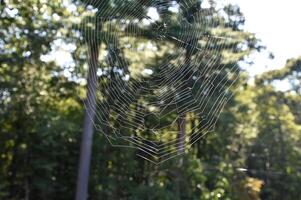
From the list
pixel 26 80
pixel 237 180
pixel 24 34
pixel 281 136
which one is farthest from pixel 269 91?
pixel 24 34

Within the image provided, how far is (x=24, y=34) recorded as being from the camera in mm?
8305

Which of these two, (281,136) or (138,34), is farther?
(281,136)

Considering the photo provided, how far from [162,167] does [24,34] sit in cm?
362

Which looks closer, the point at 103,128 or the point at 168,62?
the point at 168,62

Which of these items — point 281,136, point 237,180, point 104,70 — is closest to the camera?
point 104,70

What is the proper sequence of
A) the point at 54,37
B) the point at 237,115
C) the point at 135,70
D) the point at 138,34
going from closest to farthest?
the point at 138,34
the point at 135,70
the point at 54,37
the point at 237,115

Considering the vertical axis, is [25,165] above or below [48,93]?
below

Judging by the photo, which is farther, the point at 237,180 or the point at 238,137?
the point at 238,137

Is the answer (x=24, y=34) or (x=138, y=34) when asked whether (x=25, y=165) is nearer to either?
(x=24, y=34)

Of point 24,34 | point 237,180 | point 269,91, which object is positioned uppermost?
point 269,91

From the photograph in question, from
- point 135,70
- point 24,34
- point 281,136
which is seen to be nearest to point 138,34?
point 135,70

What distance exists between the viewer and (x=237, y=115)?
1425cm

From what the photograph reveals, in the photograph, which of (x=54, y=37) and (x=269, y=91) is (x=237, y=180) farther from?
(x=269, y=91)

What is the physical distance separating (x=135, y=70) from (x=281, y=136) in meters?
10.6
